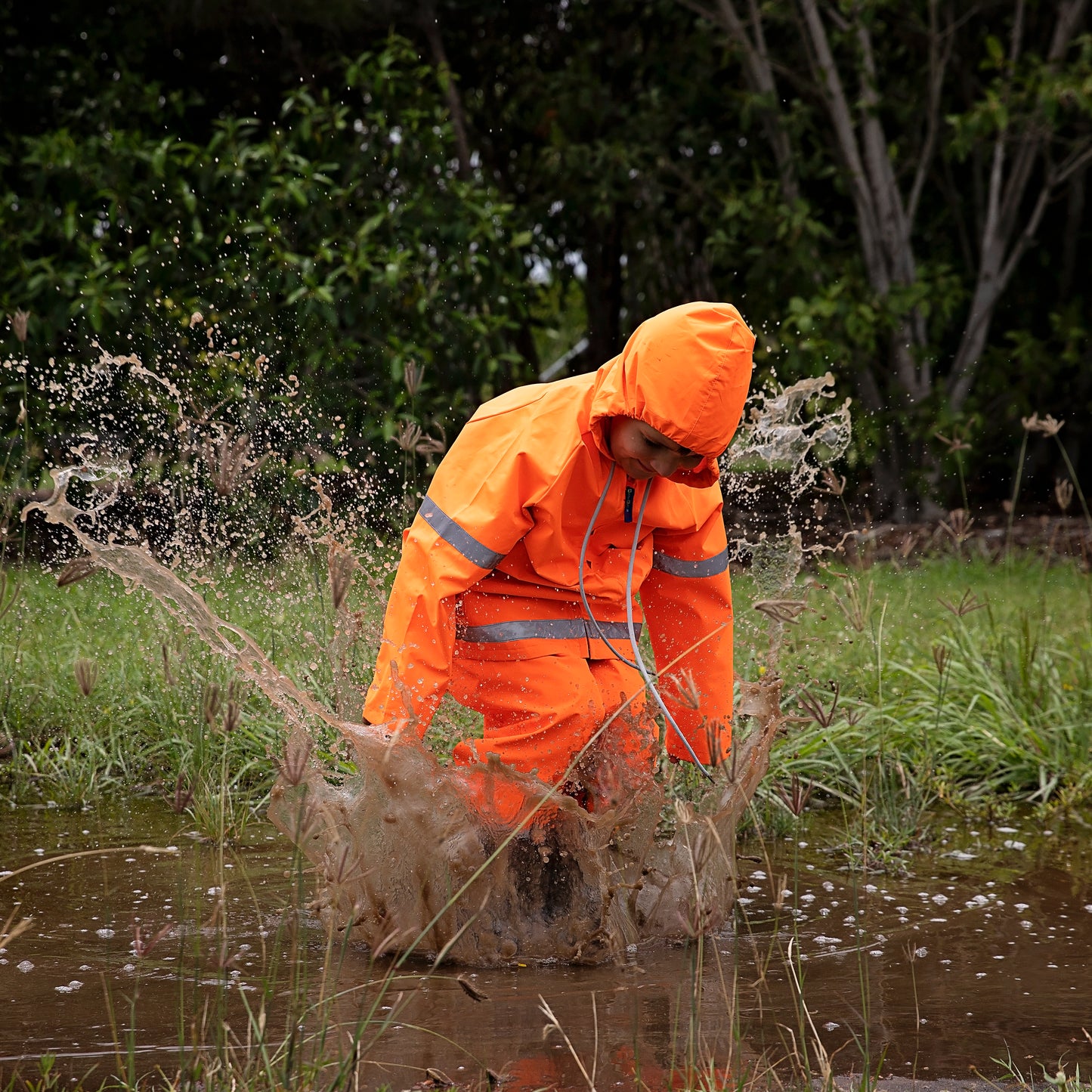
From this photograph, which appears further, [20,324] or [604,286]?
[604,286]

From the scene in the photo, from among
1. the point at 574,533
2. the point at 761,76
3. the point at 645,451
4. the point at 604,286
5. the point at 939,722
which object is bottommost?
the point at 939,722

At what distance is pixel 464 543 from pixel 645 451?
1.51 feet

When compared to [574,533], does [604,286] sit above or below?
above

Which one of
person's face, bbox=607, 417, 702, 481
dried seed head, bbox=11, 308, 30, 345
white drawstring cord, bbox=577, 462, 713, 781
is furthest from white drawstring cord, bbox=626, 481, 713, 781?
dried seed head, bbox=11, 308, 30, 345

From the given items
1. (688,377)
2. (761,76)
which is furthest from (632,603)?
(761,76)

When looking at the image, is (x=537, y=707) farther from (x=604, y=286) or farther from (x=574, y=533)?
(x=604, y=286)

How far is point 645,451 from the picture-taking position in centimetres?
315

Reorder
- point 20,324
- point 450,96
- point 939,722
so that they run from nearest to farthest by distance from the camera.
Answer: point 20,324 < point 939,722 < point 450,96

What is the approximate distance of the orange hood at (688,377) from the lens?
9.77 ft

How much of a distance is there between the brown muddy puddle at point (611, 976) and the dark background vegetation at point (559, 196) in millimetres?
2902

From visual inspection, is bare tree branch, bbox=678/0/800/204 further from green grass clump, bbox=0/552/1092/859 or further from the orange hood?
the orange hood

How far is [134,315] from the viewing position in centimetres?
736

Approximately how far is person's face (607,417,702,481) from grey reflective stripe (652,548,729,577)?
0.46 metres

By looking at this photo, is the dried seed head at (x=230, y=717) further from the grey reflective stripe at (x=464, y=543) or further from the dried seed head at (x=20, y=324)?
the dried seed head at (x=20, y=324)
